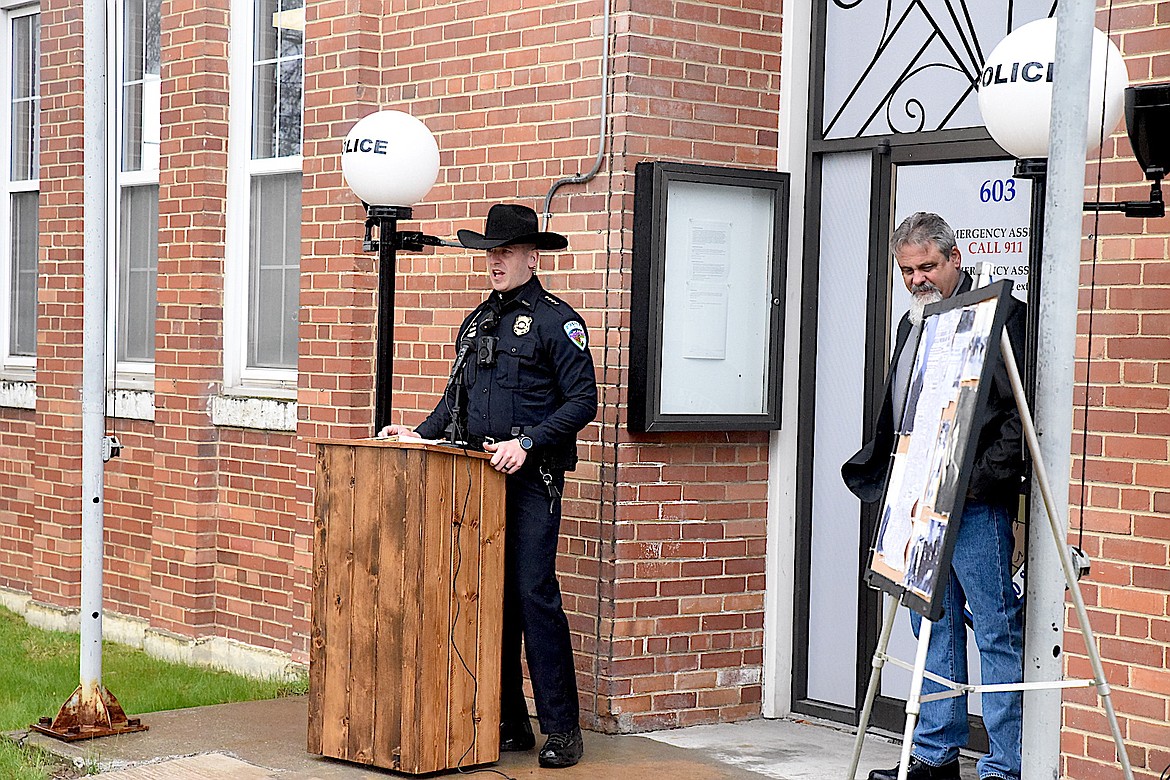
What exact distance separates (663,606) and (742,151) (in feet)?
6.34

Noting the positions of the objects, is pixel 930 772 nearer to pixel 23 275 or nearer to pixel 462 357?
pixel 462 357

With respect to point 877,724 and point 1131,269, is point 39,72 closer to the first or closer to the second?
point 877,724

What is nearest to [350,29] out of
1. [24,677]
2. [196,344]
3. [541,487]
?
[196,344]

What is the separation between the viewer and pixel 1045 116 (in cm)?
430

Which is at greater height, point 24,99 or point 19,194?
point 24,99

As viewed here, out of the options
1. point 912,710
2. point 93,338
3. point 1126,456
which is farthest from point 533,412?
point 912,710

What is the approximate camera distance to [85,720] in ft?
21.3

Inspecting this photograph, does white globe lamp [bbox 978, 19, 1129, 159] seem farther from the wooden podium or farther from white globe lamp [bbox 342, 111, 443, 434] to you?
white globe lamp [bbox 342, 111, 443, 434]

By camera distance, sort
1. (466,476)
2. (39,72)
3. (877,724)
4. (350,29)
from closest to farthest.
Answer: (466,476)
(877,724)
(350,29)
(39,72)

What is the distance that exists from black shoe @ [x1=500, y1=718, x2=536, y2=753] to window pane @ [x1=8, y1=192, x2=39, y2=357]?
594 cm

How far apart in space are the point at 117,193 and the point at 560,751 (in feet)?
17.3

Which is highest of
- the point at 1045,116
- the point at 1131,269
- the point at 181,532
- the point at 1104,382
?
the point at 1045,116

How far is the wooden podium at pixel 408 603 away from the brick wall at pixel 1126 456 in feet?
6.67

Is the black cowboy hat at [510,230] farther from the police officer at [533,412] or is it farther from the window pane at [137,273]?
the window pane at [137,273]
